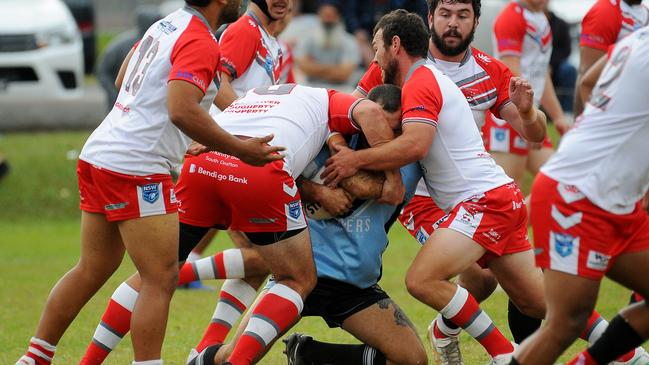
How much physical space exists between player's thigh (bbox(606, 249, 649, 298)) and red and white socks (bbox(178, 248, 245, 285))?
8.03ft

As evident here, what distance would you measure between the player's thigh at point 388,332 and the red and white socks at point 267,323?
374 millimetres

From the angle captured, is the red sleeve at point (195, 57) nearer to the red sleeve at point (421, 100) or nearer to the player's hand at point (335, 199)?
the player's hand at point (335, 199)

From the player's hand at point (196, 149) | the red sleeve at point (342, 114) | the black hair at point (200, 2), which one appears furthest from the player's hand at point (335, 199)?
the black hair at point (200, 2)

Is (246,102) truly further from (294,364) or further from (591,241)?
(591,241)

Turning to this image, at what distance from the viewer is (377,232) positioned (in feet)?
20.6

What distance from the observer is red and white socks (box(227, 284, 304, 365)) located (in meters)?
5.90

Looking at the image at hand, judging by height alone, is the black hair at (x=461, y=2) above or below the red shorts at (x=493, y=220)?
above

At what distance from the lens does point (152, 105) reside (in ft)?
18.9

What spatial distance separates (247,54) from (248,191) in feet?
7.03

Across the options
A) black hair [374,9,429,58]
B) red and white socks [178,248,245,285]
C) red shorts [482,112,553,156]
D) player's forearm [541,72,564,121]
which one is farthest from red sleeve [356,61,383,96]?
player's forearm [541,72,564,121]

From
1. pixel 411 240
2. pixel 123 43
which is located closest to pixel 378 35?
pixel 411 240

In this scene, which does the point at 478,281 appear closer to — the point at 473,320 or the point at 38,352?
the point at 473,320

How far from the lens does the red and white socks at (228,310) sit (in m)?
6.62

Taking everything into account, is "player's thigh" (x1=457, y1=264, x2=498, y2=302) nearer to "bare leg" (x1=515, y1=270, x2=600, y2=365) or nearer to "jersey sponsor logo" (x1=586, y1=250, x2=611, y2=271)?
"bare leg" (x1=515, y1=270, x2=600, y2=365)
